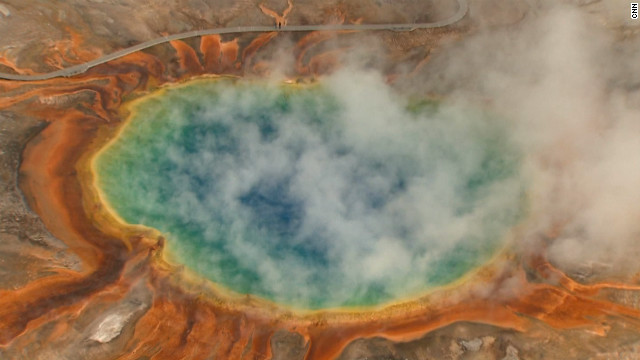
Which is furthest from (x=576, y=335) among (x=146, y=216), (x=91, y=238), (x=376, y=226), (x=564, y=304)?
(x=91, y=238)

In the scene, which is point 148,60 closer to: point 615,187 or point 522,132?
point 522,132

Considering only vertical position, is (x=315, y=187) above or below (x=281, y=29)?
below

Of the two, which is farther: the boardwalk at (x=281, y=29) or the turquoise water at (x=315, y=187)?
the boardwalk at (x=281, y=29)

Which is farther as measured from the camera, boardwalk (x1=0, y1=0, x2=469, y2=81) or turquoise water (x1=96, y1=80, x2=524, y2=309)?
boardwalk (x1=0, y1=0, x2=469, y2=81)

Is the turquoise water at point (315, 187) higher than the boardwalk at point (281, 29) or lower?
lower

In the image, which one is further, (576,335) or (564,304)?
(564,304)

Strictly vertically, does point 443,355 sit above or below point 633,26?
below

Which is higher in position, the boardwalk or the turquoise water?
A: the boardwalk

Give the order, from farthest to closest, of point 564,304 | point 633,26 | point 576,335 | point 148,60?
point 148,60 → point 633,26 → point 564,304 → point 576,335
